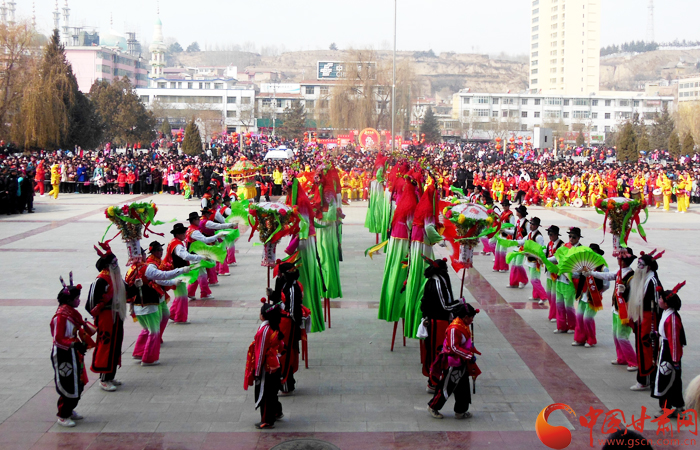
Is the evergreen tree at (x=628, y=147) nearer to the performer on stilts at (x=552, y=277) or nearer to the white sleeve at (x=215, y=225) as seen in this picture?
the performer on stilts at (x=552, y=277)

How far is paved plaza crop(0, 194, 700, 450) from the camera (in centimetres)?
626

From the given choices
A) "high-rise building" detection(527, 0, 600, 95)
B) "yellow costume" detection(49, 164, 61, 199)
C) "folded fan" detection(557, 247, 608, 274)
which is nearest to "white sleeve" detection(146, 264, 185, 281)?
"folded fan" detection(557, 247, 608, 274)

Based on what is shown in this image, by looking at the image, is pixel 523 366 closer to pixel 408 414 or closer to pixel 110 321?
pixel 408 414

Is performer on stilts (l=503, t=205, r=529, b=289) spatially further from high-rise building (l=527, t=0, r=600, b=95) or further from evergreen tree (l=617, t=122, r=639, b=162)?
high-rise building (l=527, t=0, r=600, b=95)

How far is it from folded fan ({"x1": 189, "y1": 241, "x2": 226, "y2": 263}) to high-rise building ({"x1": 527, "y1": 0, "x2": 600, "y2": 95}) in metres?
128

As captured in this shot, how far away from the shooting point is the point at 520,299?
11805 millimetres

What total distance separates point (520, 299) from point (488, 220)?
148 inches

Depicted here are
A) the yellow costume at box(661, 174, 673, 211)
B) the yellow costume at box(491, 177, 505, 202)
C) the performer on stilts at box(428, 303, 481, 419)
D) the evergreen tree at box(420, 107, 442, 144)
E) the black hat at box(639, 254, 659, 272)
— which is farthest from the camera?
the evergreen tree at box(420, 107, 442, 144)

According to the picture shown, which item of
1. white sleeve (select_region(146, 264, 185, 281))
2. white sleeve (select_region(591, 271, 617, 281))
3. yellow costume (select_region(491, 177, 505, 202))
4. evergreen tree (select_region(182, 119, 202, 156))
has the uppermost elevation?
evergreen tree (select_region(182, 119, 202, 156))

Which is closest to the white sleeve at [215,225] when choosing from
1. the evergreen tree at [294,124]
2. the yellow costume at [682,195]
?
the yellow costume at [682,195]

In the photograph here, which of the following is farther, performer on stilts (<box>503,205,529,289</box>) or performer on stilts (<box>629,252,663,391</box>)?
performer on stilts (<box>503,205,529,289</box>)

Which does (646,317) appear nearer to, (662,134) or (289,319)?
(289,319)

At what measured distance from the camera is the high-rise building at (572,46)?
431 feet

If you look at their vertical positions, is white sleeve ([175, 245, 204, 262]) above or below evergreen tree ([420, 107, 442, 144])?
below
